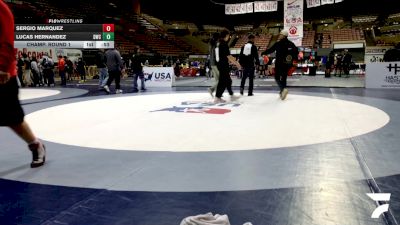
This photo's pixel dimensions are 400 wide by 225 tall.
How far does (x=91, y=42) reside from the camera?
1270cm

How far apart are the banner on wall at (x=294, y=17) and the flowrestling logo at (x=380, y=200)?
10.9 meters

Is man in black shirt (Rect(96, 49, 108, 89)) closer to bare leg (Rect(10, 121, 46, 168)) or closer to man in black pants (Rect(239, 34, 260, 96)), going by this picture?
man in black pants (Rect(239, 34, 260, 96))

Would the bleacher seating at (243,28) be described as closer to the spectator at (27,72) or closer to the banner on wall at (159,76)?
the banner on wall at (159,76)

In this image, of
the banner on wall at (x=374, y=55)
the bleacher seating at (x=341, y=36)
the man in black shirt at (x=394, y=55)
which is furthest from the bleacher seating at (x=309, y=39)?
the man in black shirt at (x=394, y=55)

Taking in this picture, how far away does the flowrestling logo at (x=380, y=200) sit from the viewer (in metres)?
1.90

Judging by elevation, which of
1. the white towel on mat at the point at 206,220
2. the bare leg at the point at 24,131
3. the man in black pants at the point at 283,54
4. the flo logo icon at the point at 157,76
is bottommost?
the white towel on mat at the point at 206,220

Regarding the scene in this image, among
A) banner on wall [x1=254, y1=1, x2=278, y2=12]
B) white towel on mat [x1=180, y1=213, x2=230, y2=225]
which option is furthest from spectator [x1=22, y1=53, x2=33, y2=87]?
white towel on mat [x1=180, y1=213, x2=230, y2=225]

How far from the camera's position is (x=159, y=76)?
43.5 ft

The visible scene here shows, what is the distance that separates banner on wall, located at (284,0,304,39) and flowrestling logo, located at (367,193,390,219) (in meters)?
10.9

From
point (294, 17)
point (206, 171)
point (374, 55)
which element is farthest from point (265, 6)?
point (206, 171)

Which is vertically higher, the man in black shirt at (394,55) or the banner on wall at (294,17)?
the banner on wall at (294,17)

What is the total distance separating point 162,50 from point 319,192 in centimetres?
3342
